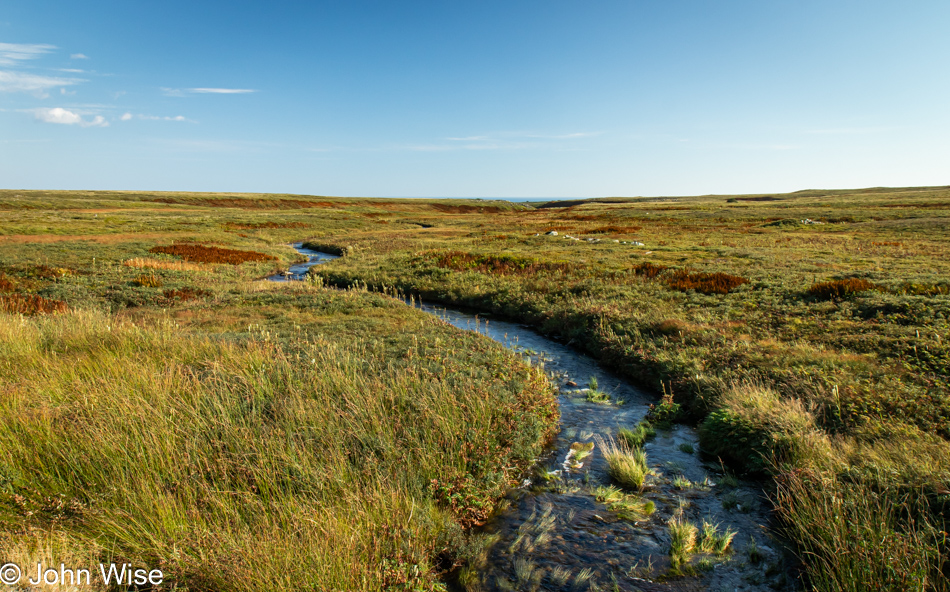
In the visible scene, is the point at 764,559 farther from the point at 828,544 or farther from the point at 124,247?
the point at 124,247

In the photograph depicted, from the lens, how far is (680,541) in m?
5.38

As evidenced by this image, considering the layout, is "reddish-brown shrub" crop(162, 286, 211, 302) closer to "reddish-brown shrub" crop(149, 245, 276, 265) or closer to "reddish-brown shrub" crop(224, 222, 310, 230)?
"reddish-brown shrub" crop(149, 245, 276, 265)

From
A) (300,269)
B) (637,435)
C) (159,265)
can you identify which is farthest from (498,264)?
(159,265)

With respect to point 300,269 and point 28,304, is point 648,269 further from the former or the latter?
point 28,304

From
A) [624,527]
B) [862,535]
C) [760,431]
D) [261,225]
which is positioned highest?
[261,225]

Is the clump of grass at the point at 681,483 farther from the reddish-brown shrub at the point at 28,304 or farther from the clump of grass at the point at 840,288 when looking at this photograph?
the reddish-brown shrub at the point at 28,304

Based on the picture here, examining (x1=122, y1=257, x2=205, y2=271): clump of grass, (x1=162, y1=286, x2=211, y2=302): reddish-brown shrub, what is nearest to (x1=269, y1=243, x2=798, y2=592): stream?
(x1=162, y1=286, x2=211, y2=302): reddish-brown shrub

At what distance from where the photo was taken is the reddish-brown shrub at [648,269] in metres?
21.0

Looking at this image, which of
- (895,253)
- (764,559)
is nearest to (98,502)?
(764,559)

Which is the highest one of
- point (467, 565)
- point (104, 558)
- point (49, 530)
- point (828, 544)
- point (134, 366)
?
point (134, 366)

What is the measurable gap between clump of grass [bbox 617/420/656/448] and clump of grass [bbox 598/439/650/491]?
375 millimetres

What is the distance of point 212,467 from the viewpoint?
4895mm

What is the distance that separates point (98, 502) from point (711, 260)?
1064 inches
